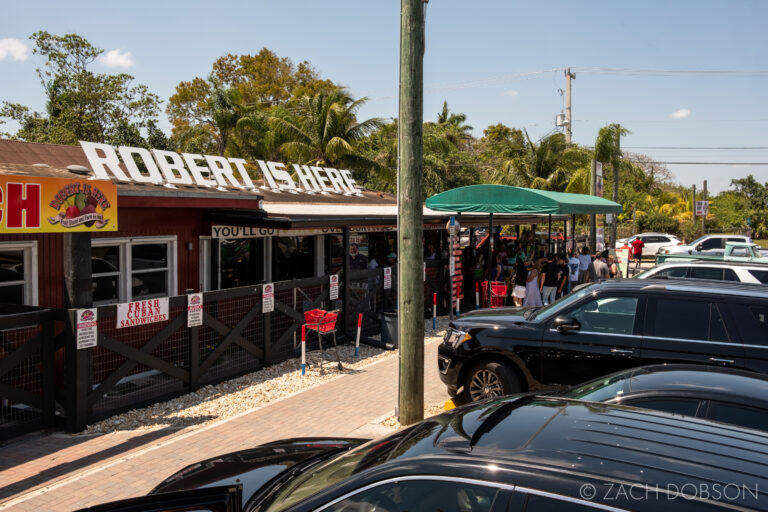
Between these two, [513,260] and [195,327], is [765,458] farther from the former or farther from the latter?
[513,260]

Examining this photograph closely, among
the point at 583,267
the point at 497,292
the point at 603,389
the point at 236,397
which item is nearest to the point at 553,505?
the point at 603,389

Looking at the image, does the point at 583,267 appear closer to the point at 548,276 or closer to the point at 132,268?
the point at 548,276

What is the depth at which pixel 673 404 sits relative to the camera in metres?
4.21

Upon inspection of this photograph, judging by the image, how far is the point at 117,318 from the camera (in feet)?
25.3

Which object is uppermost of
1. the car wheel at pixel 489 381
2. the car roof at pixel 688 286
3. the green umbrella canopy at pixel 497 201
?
the green umbrella canopy at pixel 497 201

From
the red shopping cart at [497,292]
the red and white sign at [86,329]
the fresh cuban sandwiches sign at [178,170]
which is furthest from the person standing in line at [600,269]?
the red and white sign at [86,329]

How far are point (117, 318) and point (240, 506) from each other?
5.19 meters

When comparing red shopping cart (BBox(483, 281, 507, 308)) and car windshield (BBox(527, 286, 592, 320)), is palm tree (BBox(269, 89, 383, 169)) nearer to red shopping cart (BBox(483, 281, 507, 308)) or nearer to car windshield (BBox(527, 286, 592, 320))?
red shopping cart (BBox(483, 281, 507, 308))

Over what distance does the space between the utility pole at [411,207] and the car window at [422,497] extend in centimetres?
445

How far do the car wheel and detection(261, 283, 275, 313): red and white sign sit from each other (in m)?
4.00

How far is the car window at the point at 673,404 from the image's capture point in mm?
4160

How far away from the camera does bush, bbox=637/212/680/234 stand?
46.2 m

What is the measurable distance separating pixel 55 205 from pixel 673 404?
6.89m

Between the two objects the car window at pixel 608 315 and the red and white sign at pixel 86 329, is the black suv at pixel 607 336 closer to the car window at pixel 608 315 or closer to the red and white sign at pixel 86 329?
the car window at pixel 608 315
